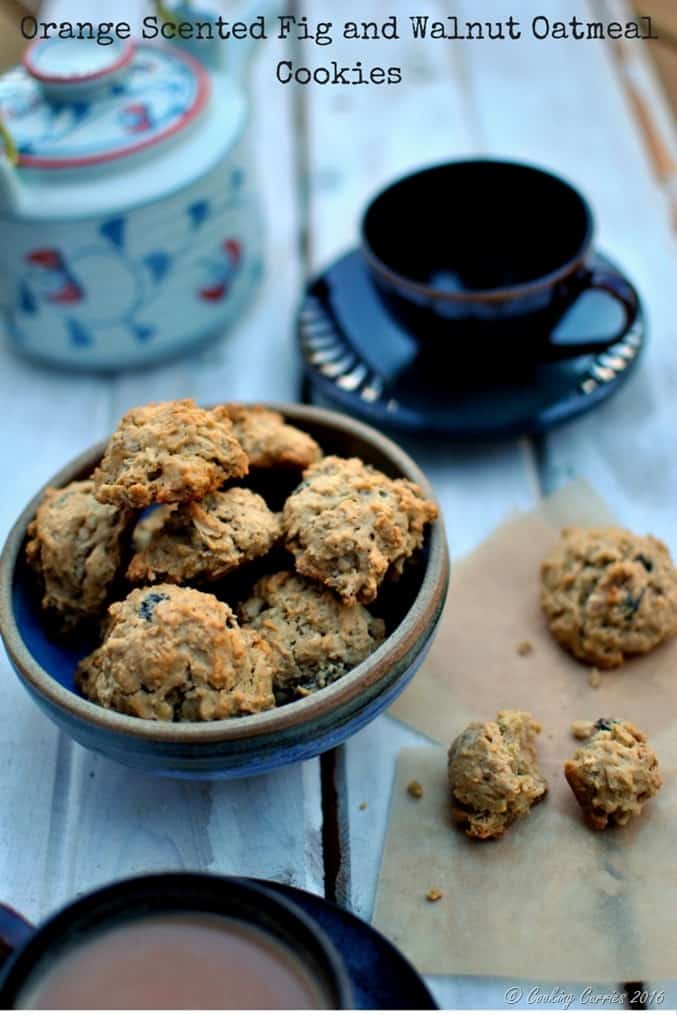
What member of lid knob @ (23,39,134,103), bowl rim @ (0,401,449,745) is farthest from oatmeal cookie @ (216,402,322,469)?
lid knob @ (23,39,134,103)

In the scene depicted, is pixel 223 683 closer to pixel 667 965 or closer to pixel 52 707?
pixel 52 707

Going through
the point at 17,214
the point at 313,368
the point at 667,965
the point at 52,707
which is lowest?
the point at 667,965

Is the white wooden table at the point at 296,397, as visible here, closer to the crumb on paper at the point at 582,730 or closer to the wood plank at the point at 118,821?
the wood plank at the point at 118,821

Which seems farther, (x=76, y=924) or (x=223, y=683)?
(x=223, y=683)

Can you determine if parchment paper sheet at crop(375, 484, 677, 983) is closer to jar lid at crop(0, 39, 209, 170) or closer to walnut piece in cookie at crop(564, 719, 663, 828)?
walnut piece in cookie at crop(564, 719, 663, 828)

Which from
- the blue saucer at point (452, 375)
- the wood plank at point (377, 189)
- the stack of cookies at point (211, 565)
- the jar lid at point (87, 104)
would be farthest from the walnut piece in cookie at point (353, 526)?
the jar lid at point (87, 104)

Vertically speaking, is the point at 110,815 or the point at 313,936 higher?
the point at 313,936

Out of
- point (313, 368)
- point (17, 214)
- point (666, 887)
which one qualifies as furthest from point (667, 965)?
point (17, 214)

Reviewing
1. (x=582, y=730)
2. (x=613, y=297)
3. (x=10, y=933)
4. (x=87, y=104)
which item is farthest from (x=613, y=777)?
(x=87, y=104)
